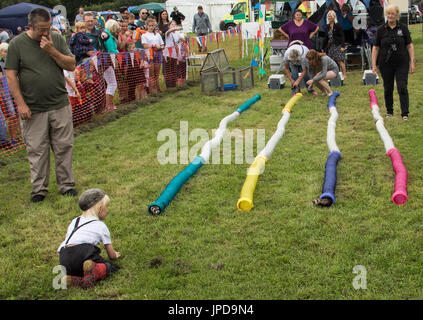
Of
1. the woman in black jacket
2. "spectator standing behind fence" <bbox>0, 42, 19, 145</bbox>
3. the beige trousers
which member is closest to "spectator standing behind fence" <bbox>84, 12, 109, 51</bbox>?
"spectator standing behind fence" <bbox>0, 42, 19, 145</bbox>

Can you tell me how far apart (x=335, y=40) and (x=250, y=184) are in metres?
8.48

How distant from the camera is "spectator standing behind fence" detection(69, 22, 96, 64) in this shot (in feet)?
29.0

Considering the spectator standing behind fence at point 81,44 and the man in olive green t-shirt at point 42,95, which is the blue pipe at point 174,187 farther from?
the spectator standing behind fence at point 81,44

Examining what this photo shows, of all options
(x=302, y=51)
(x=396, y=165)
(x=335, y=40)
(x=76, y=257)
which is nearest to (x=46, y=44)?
(x=76, y=257)

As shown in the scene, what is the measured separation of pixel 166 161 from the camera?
6648mm

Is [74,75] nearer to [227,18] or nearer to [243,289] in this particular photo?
[243,289]

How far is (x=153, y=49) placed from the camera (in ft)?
37.5

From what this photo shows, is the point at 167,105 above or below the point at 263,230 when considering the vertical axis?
above

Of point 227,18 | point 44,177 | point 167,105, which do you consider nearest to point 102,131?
point 167,105

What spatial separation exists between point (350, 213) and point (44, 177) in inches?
139

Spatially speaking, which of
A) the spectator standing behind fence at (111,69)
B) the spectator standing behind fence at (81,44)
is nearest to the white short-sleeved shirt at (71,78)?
the spectator standing behind fence at (81,44)

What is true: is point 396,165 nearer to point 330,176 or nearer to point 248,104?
point 330,176

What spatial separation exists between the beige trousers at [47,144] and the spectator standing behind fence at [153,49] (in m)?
6.09

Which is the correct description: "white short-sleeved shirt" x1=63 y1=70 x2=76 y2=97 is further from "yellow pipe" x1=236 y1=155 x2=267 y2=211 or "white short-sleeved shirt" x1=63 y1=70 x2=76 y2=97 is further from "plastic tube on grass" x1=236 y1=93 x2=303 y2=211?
"yellow pipe" x1=236 y1=155 x2=267 y2=211
